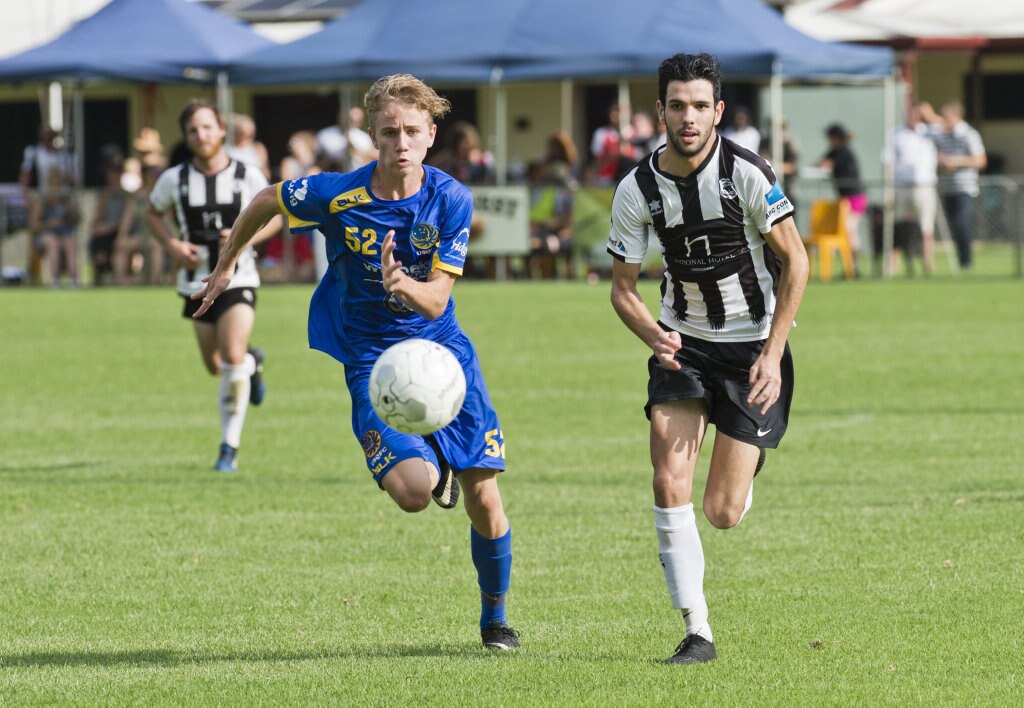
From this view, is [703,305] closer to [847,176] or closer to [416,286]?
[416,286]

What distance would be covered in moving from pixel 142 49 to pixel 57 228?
3290 millimetres

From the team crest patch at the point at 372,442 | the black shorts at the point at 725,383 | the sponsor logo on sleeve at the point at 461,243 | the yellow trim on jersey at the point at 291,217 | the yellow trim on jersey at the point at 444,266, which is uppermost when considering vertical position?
the yellow trim on jersey at the point at 291,217

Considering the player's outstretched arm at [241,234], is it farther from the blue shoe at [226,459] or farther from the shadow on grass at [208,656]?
the blue shoe at [226,459]

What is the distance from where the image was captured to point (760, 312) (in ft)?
20.8

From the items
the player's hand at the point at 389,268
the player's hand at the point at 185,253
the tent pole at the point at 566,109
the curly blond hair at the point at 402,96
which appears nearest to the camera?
the player's hand at the point at 389,268

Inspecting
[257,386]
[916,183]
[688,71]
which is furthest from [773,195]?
[916,183]

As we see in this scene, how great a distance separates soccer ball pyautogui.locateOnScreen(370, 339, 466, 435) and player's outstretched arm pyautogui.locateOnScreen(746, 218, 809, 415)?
1.06m

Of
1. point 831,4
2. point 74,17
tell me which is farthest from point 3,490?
point 74,17

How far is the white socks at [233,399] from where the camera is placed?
10953 mm

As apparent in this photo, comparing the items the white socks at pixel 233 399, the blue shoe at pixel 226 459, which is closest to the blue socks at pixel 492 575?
the blue shoe at pixel 226 459

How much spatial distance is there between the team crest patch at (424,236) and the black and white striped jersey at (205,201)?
16.6 ft

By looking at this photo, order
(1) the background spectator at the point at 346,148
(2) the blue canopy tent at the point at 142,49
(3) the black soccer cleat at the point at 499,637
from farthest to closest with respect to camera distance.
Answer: (2) the blue canopy tent at the point at 142,49 < (1) the background spectator at the point at 346,148 < (3) the black soccer cleat at the point at 499,637

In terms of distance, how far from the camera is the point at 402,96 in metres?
5.97

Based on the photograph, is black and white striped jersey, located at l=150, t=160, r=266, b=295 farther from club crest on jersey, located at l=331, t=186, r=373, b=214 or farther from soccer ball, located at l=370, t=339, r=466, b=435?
soccer ball, located at l=370, t=339, r=466, b=435
